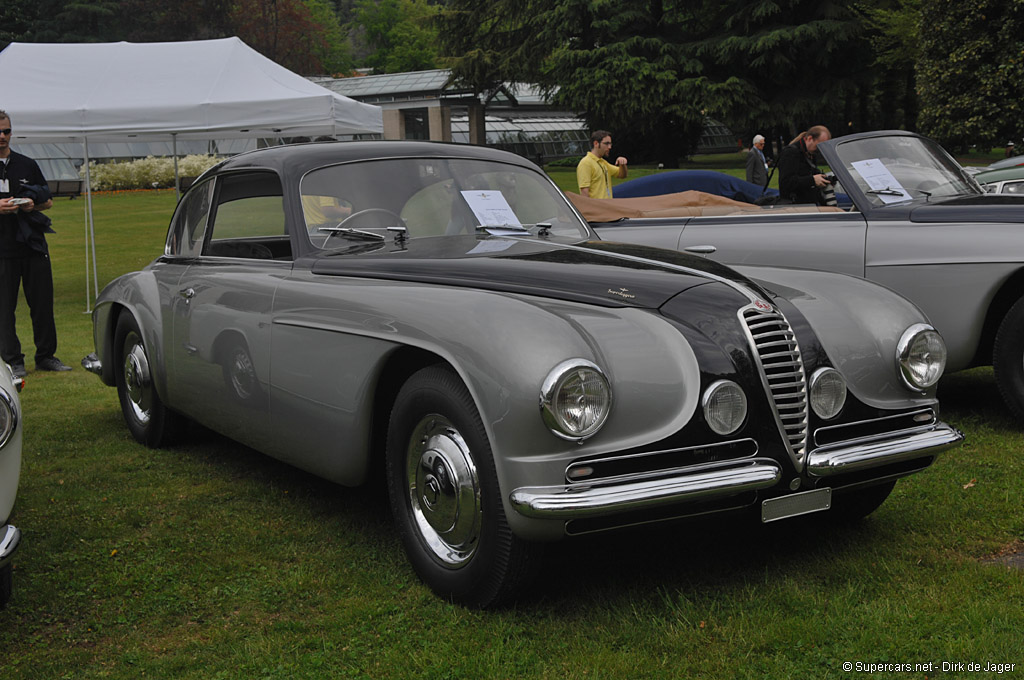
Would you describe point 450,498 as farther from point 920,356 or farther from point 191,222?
point 191,222

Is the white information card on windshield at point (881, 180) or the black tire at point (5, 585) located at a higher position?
the white information card on windshield at point (881, 180)

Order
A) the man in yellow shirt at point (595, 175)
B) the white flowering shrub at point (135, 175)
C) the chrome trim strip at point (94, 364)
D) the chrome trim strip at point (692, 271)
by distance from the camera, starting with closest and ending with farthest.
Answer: the chrome trim strip at point (692, 271) < the chrome trim strip at point (94, 364) < the man in yellow shirt at point (595, 175) < the white flowering shrub at point (135, 175)

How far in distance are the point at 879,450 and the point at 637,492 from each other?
3.29 ft

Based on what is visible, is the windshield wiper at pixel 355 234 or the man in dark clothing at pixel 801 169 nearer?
the windshield wiper at pixel 355 234

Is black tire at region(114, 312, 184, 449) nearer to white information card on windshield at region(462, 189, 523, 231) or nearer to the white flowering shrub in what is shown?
white information card on windshield at region(462, 189, 523, 231)

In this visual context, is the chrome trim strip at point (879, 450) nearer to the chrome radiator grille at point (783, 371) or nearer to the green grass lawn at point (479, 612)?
the chrome radiator grille at point (783, 371)

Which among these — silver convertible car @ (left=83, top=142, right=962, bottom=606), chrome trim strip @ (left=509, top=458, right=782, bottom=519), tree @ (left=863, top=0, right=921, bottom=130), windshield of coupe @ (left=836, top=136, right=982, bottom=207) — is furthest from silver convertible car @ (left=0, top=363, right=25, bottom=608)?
tree @ (left=863, top=0, right=921, bottom=130)

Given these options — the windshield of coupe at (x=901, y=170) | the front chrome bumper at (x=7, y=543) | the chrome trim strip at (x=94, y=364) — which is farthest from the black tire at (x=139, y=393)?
the windshield of coupe at (x=901, y=170)

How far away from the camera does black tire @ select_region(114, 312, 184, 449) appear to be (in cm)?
572

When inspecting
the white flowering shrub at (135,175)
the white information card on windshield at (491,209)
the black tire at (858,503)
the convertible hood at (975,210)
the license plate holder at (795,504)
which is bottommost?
the black tire at (858,503)

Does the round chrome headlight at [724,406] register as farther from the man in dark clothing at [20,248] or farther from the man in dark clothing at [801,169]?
the man in dark clothing at [20,248]

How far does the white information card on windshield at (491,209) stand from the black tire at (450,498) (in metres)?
1.29

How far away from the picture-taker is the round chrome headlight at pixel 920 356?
12.0 ft

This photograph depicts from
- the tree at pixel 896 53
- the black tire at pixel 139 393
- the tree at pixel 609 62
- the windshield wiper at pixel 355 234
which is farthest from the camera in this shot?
the tree at pixel 609 62
